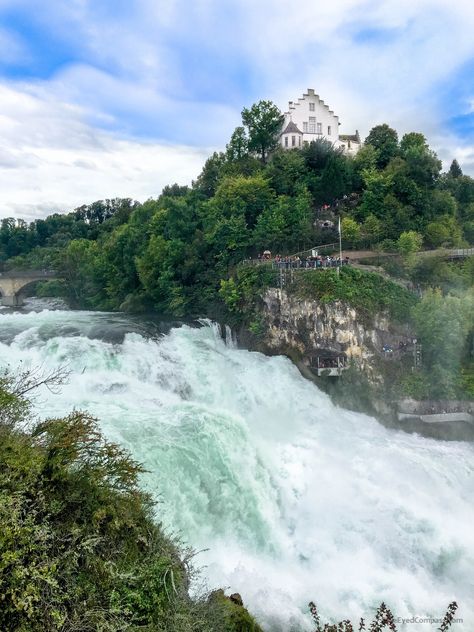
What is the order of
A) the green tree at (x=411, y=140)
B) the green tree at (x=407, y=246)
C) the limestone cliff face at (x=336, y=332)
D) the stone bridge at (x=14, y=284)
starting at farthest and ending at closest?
the stone bridge at (x=14, y=284) → the green tree at (x=411, y=140) → the green tree at (x=407, y=246) → the limestone cliff face at (x=336, y=332)

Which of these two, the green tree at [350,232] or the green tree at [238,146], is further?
the green tree at [238,146]

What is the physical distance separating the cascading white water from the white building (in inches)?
1111

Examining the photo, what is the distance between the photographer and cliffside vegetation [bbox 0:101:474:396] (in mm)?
27422

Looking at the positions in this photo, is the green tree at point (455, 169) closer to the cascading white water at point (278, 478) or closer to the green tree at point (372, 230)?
the green tree at point (372, 230)

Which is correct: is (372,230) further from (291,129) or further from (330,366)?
(291,129)

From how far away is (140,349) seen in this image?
2294 centimetres

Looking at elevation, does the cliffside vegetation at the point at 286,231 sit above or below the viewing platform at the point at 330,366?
above

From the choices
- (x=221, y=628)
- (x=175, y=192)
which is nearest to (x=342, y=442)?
(x=221, y=628)

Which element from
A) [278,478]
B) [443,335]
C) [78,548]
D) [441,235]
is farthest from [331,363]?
[78,548]

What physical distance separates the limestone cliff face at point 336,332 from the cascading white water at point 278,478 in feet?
8.01

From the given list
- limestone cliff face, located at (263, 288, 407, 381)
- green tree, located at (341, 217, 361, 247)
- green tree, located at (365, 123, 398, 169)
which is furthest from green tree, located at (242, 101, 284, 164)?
limestone cliff face, located at (263, 288, 407, 381)

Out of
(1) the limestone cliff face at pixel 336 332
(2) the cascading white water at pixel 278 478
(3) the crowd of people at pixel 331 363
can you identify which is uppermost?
(1) the limestone cliff face at pixel 336 332

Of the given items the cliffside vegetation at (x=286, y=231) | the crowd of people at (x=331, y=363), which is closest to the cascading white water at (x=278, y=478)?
the crowd of people at (x=331, y=363)

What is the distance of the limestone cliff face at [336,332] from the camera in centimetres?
2491
